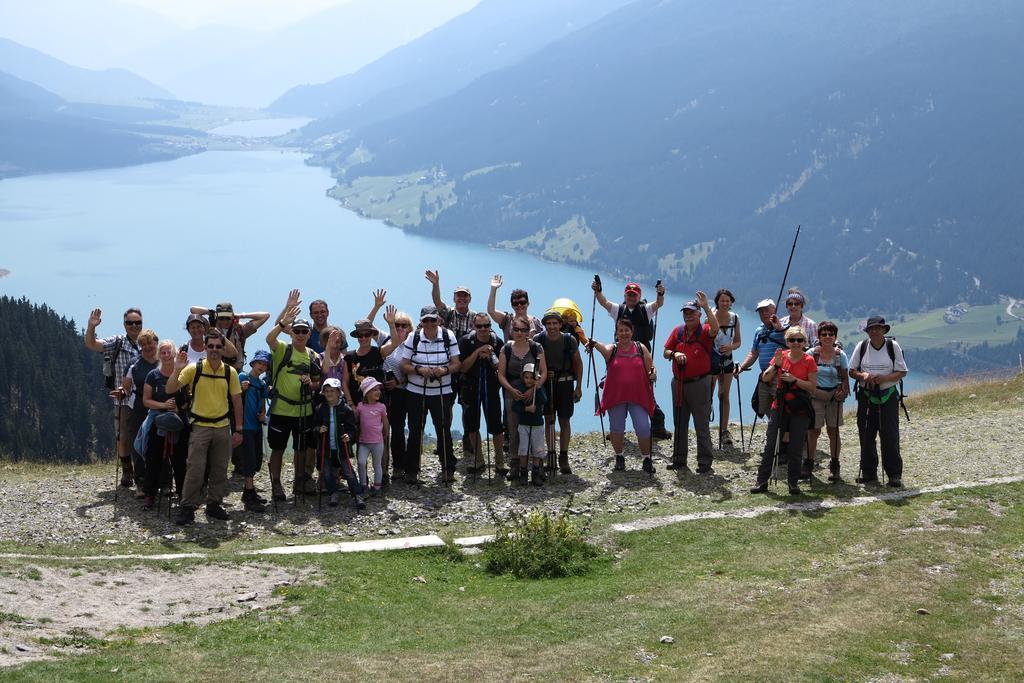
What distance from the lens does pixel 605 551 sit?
36.2ft

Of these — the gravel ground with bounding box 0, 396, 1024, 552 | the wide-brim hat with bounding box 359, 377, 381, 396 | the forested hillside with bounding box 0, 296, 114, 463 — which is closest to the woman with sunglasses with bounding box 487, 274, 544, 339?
the wide-brim hat with bounding box 359, 377, 381, 396

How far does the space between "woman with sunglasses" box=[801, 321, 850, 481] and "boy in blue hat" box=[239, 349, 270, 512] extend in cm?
698

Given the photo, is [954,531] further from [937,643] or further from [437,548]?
[437,548]

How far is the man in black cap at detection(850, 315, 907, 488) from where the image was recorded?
41.2 ft

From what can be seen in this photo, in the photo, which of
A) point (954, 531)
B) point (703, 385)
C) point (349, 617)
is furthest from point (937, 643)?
point (703, 385)

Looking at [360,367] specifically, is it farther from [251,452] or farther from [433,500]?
[433,500]

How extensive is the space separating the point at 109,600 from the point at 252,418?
13.1 feet

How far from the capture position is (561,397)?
13.7 m

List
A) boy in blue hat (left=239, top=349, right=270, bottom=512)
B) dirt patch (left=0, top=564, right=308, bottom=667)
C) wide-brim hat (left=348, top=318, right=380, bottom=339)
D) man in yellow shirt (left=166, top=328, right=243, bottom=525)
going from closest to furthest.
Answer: dirt patch (left=0, top=564, right=308, bottom=667) → man in yellow shirt (left=166, top=328, right=243, bottom=525) → boy in blue hat (left=239, top=349, right=270, bottom=512) → wide-brim hat (left=348, top=318, right=380, bottom=339)

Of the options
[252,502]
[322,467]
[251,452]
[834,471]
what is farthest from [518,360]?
[834,471]

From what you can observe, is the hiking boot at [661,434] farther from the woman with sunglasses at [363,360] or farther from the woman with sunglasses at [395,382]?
the woman with sunglasses at [363,360]

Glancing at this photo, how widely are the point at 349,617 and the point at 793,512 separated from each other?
18.2ft

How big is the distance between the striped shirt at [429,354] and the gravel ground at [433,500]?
1386mm

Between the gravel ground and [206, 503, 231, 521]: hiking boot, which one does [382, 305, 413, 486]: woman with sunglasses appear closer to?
the gravel ground
